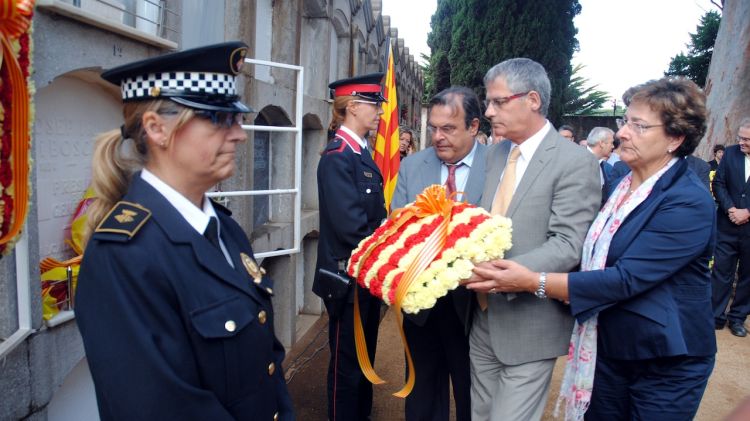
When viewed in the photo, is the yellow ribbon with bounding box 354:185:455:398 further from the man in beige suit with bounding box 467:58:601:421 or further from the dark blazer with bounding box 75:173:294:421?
the dark blazer with bounding box 75:173:294:421

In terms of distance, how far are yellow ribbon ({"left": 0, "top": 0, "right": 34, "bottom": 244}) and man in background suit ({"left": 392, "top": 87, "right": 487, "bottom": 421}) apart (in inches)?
77.6

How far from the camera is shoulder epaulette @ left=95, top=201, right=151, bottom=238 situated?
131 cm

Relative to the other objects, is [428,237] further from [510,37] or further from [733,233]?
[510,37]

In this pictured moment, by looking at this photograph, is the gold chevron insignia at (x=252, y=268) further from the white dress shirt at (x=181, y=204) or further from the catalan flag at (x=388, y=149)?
the catalan flag at (x=388, y=149)

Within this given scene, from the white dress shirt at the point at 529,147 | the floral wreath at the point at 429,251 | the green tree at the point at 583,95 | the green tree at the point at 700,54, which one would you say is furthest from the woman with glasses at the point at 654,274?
the green tree at the point at 583,95

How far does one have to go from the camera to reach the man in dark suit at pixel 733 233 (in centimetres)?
570

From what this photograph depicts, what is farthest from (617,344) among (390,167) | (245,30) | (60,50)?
(390,167)

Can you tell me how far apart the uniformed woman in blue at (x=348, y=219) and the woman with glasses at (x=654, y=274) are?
4.09 feet

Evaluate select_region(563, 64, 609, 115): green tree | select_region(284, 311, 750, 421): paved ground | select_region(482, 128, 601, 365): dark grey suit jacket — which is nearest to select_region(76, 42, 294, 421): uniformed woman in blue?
select_region(482, 128, 601, 365): dark grey suit jacket

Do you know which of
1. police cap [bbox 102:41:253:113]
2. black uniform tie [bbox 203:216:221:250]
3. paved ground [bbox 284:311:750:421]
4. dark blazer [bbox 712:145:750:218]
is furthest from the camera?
dark blazer [bbox 712:145:750:218]

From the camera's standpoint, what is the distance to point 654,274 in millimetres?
2111

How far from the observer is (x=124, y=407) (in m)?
1.25

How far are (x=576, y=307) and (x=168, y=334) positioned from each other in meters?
1.66

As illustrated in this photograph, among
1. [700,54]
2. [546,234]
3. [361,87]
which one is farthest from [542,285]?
[700,54]
